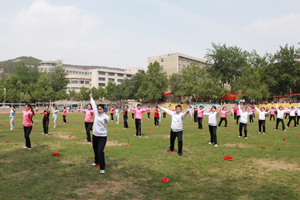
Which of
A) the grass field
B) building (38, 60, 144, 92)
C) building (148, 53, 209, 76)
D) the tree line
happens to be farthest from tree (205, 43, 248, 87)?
the grass field

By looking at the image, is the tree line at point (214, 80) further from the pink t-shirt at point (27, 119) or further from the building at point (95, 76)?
the pink t-shirt at point (27, 119)

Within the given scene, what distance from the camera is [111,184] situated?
6191 mm

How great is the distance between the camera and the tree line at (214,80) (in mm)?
62231

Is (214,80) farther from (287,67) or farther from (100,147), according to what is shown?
(100,147)

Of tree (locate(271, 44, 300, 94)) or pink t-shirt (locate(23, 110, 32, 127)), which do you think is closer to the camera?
pink t-shirt (locate(23, 110, 32, 127))

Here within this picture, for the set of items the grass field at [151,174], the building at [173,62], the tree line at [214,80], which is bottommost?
the grass field at [151,174]

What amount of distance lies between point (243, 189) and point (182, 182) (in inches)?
62.4

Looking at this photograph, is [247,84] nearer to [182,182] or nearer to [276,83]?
[276,83]

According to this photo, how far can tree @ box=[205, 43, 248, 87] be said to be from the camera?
236 ft

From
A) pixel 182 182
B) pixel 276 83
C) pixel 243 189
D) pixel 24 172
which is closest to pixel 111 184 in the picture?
pixel 182 182

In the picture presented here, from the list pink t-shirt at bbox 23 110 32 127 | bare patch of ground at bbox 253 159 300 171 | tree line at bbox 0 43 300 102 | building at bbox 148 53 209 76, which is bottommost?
bare patch of ground at bbox 253 159 300 171

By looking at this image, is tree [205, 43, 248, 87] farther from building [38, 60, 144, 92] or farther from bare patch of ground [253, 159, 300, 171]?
bare patch of ground [253, 159, 300, 171]

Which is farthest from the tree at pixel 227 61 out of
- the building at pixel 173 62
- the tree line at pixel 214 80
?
the building at pixel 173 62

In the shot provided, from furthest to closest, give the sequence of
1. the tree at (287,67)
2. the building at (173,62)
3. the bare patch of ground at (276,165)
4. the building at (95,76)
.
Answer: the building at (95,76), the building at (173,62), the tree at (287,67), the bare patch of ground at (276,165)
